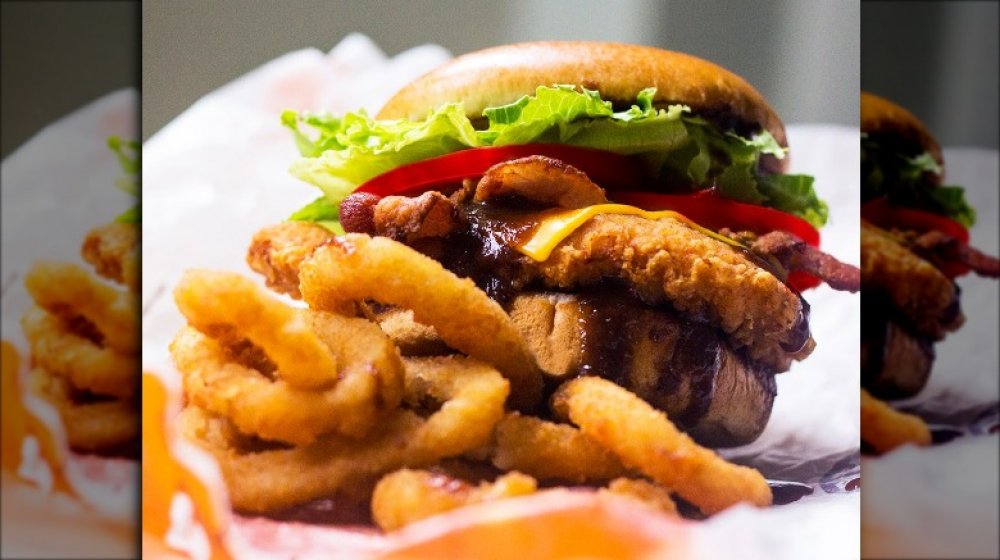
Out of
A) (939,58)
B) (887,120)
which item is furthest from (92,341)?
(939,58)

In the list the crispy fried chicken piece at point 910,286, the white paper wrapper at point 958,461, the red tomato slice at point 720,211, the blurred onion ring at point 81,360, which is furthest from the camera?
the crispy fried chicken piece at point 910,286

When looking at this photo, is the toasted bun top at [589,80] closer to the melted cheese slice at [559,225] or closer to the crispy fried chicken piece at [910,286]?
the melted cheese slice at [559,225]

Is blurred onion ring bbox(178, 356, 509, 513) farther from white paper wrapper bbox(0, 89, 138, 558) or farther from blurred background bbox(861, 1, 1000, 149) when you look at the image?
blurred background bbox(861, 1, 1000, 149)

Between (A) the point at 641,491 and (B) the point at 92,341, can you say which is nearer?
(A) the point at 641,491

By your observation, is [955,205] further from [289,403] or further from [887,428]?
[289,403]

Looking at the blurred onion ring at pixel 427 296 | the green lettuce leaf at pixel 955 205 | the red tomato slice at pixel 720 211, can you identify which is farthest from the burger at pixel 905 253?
the blurred onion ring at pixel 427 296

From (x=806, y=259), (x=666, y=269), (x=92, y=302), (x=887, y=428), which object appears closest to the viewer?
(x=666, y=269)
